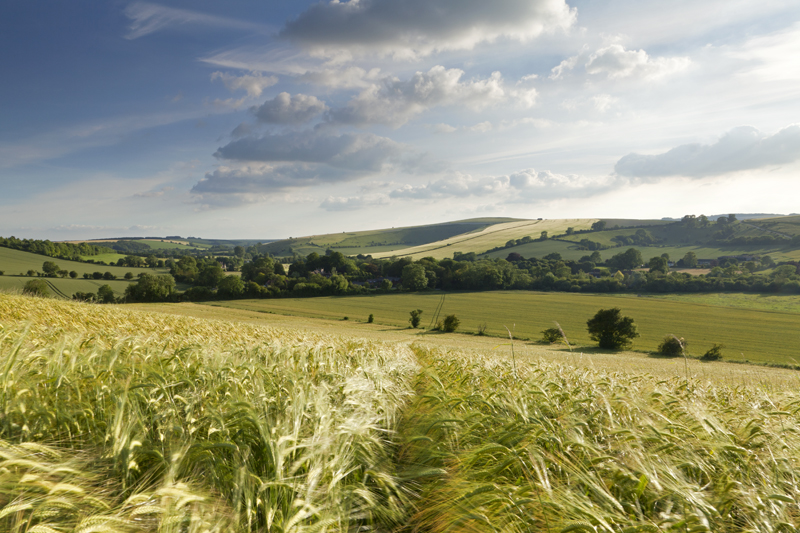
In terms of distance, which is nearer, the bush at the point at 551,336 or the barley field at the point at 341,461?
the barley field at the point at 341,461

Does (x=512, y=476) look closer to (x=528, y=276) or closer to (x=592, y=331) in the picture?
(x=592, y=331)

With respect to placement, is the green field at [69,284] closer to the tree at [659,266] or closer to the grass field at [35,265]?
the grass field at [35,265]

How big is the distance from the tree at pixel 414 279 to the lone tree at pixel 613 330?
4921cm

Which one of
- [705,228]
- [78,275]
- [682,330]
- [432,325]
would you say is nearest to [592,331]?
[682,330]

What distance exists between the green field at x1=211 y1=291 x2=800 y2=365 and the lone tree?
81.9 inches

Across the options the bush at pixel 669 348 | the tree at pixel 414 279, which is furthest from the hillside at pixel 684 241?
the bush at pixel 669 348

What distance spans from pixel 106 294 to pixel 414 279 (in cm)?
6242

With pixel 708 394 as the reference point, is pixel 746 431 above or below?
above

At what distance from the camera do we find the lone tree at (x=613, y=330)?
49.2m

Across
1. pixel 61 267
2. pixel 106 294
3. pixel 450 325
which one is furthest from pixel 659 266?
pixel 61 267

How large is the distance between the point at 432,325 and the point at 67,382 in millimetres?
55512

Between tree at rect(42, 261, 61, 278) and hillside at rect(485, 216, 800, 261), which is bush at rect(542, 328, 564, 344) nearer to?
tree at rect(42, 261, 61, 278)

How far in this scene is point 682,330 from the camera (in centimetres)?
5644

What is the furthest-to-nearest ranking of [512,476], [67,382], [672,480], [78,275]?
1. [78,275]
2. [67,382]
3. [512,476]
4. [672,480]
